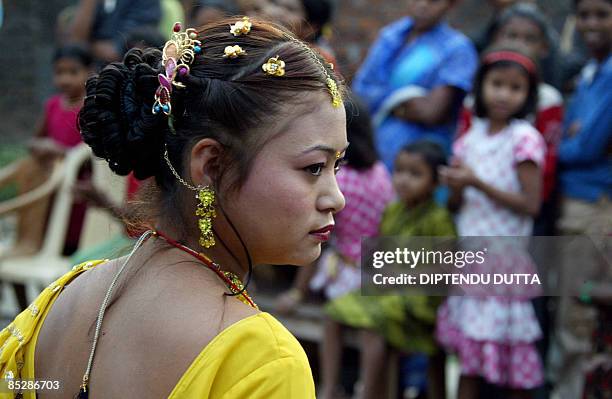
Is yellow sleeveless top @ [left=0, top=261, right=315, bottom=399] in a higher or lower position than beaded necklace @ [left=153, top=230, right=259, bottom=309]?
lower

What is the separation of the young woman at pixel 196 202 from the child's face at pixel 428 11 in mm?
2888

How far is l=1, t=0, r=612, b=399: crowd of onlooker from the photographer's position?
3.81m

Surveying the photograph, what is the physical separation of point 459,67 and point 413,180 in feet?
2.56

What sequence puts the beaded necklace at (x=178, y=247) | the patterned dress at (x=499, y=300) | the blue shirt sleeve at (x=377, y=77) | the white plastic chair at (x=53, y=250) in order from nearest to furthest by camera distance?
1. the beaded necklace at (x=178, y=247)
2. the patterned dress at (x=499, y=300)
3. the blue shirt sleeve at (x=377, y=77)
4. the white plastic chair at (x=53, y=250)

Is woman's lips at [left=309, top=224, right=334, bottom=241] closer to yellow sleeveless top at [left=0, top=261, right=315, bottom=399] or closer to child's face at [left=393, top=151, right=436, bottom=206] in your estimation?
yellow sleeveless top at [left=0, top=261, right=315, bottom=399]

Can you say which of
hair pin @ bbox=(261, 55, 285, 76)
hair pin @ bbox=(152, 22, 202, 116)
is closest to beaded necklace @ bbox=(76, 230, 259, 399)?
→ hair pin @ bbox=(152, 22, 202, 116)

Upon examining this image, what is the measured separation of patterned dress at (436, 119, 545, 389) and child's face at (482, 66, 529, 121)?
72 mm

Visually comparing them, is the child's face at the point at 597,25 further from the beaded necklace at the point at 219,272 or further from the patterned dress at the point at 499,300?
the beaded necklace at the point at 219,272

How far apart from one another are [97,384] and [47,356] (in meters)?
0.20

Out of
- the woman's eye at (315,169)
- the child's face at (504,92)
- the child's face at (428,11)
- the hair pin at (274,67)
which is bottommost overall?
the woman's eye at (315,169)

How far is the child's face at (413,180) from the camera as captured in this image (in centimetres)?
398

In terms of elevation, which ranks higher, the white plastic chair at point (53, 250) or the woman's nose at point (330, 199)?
the woman's nose at point (330, 199)

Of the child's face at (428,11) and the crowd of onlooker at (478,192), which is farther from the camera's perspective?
the child's face at (428,11)

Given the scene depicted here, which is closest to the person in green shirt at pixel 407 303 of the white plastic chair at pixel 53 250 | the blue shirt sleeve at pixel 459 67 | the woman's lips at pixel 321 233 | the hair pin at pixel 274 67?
the blue shirt sleeve at pixel 459 67
